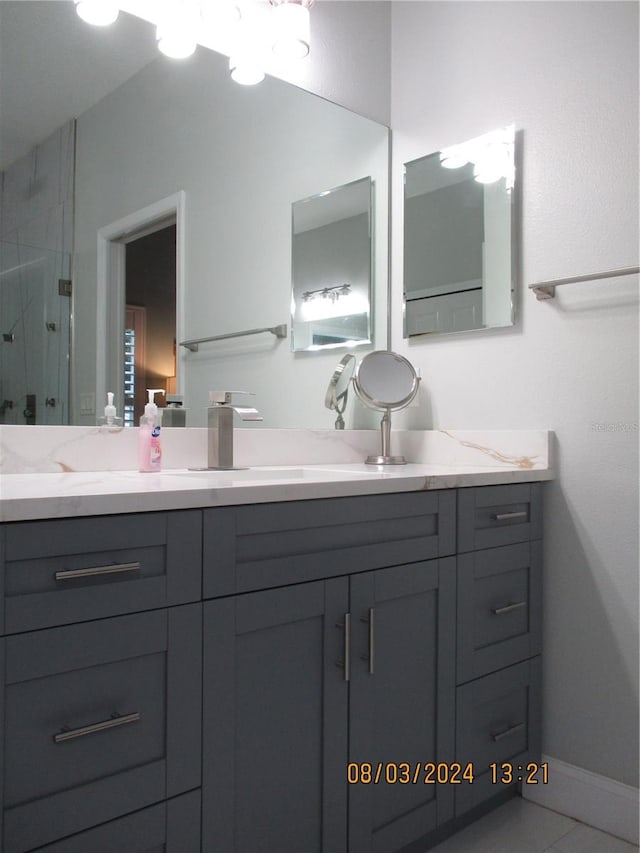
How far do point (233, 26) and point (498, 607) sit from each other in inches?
67.6

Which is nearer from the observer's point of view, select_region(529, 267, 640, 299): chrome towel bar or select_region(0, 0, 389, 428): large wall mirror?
select_region(0, 0, 389, 428): large wall mirror

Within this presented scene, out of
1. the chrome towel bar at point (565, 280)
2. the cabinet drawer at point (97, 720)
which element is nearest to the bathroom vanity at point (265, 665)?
the cabinet drawer at point (97, 720)

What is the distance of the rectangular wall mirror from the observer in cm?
212

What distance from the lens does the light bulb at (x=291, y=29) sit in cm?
195

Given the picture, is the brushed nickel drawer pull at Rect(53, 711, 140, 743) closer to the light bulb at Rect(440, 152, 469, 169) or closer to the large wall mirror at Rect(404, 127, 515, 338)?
the large wall mirror at Rect(404, 127, 515, 338)

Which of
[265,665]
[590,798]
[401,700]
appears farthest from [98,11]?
[590,798]

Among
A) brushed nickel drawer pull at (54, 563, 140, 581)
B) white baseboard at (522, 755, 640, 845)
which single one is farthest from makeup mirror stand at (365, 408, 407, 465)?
brushed nickel drawer pull at (54, 563, 140, 581)

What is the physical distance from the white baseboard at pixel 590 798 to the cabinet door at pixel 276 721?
0.75 m

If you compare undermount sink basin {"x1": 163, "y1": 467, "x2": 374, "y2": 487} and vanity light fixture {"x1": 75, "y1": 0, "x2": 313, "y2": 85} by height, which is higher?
vanity light fixture {"x1": 75, "y1": 0, "x2": 313, "y2": 85}

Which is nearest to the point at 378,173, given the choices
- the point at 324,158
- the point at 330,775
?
the point at 324,158

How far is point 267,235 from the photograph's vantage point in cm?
203

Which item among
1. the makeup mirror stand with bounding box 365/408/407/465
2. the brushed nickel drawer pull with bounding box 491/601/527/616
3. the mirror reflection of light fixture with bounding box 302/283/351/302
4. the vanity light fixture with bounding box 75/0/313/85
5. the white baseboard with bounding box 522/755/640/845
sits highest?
the vanity light fixture with bounding box 75/0/313/85

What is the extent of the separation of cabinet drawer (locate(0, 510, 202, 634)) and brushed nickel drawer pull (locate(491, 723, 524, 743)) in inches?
39.6
